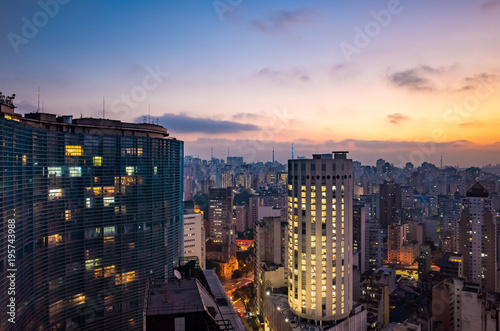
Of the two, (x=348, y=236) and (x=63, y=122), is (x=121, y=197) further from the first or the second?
(x=348, y=236)

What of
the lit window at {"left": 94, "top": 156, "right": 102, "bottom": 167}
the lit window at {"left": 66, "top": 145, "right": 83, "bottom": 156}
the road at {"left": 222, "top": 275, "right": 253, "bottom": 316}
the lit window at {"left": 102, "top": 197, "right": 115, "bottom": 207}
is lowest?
the road at {"left": 222, "top": 275, "right": 253, "bottom": 316}

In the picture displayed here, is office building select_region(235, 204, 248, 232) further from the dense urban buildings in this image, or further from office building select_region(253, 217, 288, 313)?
the dense urban buildings

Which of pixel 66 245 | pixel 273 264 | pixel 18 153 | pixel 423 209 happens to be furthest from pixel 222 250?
pixel 423 209

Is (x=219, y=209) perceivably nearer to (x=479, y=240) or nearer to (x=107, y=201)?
(x=479, y=240)

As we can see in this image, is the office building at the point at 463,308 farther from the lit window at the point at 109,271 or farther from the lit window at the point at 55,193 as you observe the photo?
the lit window at the point at 55,193

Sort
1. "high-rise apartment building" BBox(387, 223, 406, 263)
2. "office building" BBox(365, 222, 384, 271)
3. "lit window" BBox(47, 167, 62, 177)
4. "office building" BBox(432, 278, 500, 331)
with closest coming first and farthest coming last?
"lit window" BBox(47, 167, 62, 177)
"office building" BBox(432, 278, 500, 331)
"office building" BBox(365, 222, 384, 271)
"high-rise apartment building" BBox(387, 223, 406, 263)

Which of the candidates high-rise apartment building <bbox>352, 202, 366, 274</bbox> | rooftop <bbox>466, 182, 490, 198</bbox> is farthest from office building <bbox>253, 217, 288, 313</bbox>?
rooftop <bbox>466, 182, 490, 198</bbox>

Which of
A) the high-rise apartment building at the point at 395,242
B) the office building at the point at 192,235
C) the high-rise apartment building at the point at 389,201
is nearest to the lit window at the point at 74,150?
the office building at the point at 192,235
